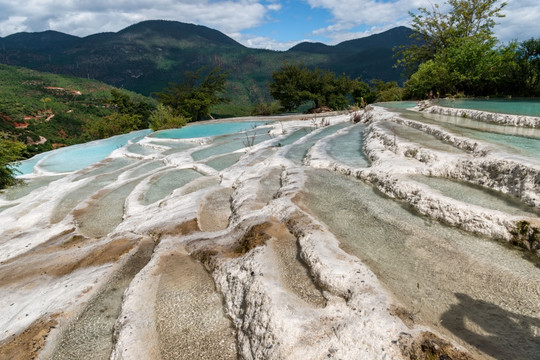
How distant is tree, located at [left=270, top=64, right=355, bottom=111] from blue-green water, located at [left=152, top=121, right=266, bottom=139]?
9.08m

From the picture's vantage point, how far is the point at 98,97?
60.6 m

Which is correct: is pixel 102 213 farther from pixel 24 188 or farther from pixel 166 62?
pixel 166 62

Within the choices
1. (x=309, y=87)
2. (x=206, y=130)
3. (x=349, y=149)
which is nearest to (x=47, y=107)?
(x=206, y=130)

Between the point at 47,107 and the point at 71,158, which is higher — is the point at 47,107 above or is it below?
above

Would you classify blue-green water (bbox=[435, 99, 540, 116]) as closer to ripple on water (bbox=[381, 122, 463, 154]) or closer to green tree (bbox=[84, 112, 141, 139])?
ripple on water (bbox=[381, 122, 463, 154])

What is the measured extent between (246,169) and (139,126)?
2992 cm

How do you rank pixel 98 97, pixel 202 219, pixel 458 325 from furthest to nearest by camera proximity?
pixel 98 97 → pixel 202 219 → pixel 458 325

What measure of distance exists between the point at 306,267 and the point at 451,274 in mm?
→ 1252

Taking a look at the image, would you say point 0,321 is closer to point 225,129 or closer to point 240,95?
point 225,129

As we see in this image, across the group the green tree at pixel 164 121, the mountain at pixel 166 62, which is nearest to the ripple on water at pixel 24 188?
the green tree at pixel 164 121

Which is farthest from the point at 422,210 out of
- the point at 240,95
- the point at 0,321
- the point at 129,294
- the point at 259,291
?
the point at 240,95

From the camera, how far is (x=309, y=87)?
1078 inches

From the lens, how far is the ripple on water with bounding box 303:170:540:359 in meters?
1.82

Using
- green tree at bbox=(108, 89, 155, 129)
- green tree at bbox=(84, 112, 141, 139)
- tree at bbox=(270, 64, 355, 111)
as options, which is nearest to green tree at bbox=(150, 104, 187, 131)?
green tree at bbox=(84, 112, 141, 139)
